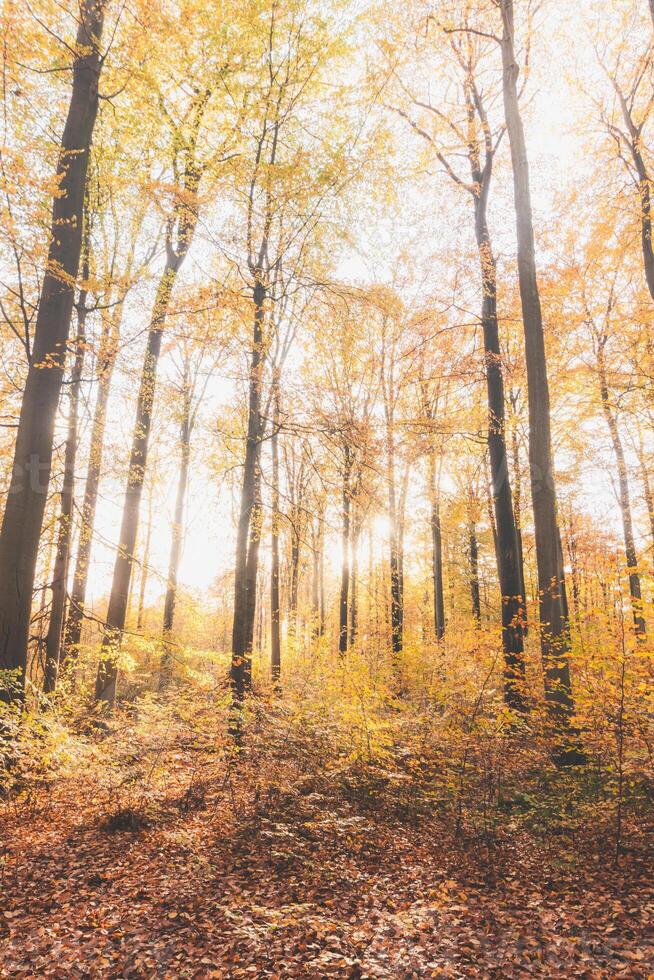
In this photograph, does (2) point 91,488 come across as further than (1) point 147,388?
Yes

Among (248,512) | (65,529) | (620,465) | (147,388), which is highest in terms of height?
(620,465)

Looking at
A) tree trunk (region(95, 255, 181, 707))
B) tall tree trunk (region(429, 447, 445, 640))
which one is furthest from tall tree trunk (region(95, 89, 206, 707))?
tall tree trunk (region(429, 447, 445, 640))

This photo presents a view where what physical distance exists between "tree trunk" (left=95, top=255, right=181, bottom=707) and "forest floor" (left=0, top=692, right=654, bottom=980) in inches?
130

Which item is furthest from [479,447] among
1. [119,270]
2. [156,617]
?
[156,617]

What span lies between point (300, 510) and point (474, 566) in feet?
44.6

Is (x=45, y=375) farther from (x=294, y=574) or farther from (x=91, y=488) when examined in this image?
(x=294, y=574)

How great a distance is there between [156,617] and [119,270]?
18.8m

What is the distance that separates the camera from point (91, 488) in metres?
10.6

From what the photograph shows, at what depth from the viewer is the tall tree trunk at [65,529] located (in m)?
7.20

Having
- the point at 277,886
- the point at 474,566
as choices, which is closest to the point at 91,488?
the point at 277,886

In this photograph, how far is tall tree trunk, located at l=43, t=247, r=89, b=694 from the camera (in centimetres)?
720

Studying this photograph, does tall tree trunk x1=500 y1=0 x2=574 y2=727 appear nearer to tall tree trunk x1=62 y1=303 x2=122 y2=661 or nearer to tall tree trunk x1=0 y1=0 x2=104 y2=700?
tall tree trunk x1=0 y1=0 x2=104 y2=700

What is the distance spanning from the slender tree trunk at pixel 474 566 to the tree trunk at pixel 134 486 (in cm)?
1396

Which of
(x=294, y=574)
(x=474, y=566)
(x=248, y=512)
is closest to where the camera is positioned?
(x=248, y=512)
